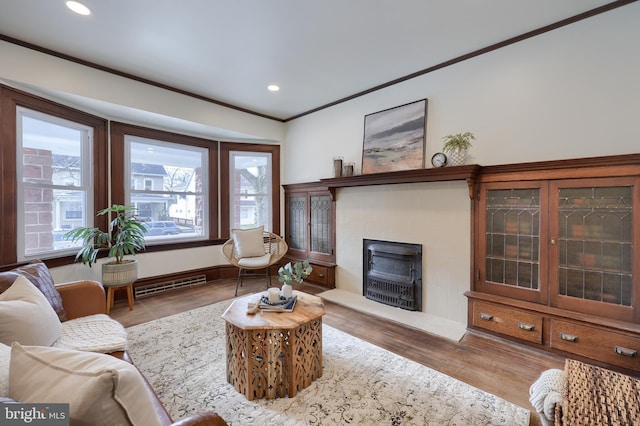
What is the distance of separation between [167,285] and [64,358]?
386 centimetres

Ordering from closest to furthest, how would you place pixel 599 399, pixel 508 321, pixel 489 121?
pixel 599 399 → pixel 508 321 → pixel 489 121

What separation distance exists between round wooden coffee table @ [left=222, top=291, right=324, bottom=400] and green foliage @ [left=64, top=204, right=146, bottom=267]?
221 centimetres

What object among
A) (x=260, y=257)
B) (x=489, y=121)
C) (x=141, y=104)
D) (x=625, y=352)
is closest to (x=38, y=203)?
(x=141, y=104)

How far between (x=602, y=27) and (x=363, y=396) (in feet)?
11.3

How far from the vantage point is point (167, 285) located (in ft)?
13.9

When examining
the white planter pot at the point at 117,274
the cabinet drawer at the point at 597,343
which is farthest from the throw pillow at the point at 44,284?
the cabinet drawer at the point at 597,343

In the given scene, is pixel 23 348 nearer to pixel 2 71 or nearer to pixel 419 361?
pixel 419 361

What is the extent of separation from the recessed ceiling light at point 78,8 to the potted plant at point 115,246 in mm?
1944

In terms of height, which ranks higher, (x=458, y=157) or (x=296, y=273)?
(x=458, y=157)

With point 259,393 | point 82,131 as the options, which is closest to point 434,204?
point 259,393

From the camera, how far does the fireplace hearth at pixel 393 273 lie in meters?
3.35

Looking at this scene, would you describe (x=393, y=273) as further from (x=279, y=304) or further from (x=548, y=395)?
(x=548, y=395)

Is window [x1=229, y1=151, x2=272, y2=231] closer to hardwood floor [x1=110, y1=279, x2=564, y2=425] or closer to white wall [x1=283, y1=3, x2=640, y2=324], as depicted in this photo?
white wall [x1=283, y1=3, x2=640, y2=324]

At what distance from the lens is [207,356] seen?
238cm
